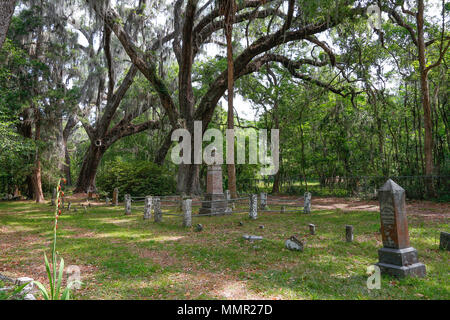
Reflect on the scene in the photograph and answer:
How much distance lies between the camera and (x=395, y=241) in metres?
4.91

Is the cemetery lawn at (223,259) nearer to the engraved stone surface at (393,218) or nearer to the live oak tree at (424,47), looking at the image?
the engraved stone surface at (393,218)

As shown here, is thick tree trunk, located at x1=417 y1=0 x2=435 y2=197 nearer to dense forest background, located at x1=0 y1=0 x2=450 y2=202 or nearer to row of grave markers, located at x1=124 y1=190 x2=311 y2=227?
dense forest background, located at x1=0 y1=0 x2=450 y2=202

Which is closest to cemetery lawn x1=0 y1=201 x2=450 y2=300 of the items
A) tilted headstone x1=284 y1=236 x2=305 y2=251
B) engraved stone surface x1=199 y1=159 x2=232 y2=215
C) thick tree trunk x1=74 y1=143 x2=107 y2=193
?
tilted headstone x1=284 y1=236 x2=305 y2=251

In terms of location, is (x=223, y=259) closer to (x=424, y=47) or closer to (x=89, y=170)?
(x=424, y=47)

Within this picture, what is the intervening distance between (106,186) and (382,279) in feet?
58.4

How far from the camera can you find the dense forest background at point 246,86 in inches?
542

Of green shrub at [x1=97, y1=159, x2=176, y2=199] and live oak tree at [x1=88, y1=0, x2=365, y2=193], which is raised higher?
live oak tree at [x1=88, y1=0, x2=365, y2=193]

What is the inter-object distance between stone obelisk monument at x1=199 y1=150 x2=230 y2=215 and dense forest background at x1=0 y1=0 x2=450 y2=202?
0.73 m

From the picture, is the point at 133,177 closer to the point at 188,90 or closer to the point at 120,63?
the point at 188,90

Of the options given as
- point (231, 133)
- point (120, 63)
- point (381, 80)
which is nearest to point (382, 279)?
point (231, 133)

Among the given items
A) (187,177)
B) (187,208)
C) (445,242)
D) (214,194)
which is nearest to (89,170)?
(187,177)

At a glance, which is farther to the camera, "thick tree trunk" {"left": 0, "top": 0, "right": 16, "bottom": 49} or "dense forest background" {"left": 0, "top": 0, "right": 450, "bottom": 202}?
"dense forest background" {"left": 0, "top": 0, "right": 450, "bottom": 202}

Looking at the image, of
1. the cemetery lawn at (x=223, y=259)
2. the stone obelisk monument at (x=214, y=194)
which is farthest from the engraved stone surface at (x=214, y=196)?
the cemetery lawn at (x=223, y=259)

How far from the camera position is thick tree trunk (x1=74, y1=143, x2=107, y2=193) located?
71.1 ft
